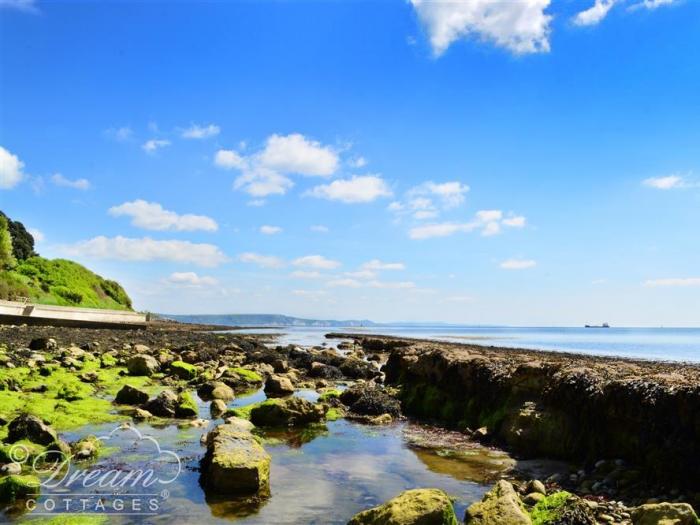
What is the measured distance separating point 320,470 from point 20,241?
3878 inches

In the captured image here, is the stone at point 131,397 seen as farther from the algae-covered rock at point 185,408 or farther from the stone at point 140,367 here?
the stone at point 140,367

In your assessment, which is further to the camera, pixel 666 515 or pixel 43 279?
pixel 43 279

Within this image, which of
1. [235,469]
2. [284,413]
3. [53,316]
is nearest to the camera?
[235,469]

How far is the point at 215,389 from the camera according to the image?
19797 millimetres

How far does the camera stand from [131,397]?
1694cm

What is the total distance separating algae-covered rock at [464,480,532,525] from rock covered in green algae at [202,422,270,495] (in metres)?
4.03

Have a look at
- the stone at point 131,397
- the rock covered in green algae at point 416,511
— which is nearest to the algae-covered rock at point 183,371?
the stone at point 131,397

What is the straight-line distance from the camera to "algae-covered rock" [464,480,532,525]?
6938 millimetres

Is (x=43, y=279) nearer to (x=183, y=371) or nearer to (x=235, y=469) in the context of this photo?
(x=183, y=371)

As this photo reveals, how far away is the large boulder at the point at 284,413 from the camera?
50.5ft

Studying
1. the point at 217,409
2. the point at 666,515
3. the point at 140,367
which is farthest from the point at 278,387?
the point at 666,515

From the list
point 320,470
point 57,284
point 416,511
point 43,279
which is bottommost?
point 320,470

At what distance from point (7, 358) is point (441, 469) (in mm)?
19466

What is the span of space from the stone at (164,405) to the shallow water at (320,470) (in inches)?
47.4
